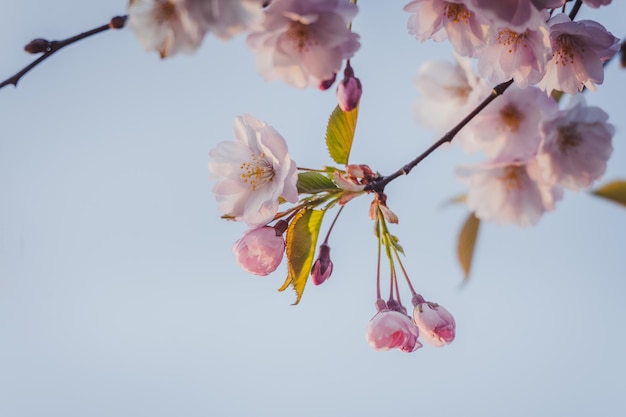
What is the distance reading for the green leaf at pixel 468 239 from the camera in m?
1.32

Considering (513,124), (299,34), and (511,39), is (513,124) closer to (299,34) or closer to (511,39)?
(511,39)

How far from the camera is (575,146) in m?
0.87

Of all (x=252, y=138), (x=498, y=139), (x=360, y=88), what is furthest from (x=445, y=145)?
(x=252, y=138)

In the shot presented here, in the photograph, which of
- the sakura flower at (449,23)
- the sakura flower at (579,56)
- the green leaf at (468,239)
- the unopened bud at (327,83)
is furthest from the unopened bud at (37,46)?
the green leaf at (468,239)

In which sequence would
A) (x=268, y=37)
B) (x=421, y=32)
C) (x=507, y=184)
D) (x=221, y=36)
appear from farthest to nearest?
1. (x=507, y=184)
2. (x=421, y=32)
3. (x=268, y=37)
4. (x=221, y=36)

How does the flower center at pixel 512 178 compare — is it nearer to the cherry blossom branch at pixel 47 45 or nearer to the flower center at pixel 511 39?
the flower center at pixel 511 39

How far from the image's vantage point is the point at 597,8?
0.77m

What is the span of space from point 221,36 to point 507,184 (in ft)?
1.79

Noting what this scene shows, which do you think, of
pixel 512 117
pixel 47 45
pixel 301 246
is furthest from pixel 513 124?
pixel 47 45

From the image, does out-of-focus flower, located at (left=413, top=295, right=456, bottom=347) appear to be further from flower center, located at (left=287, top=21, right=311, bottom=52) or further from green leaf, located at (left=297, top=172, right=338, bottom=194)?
flower center, located at (left=287, top=21, right=311, bottom=52)

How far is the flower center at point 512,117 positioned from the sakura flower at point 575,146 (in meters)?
0.06

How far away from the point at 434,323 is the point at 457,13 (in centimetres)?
44

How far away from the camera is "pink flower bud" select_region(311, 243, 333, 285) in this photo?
37.9 inches

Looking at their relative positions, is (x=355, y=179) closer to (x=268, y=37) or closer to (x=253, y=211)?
(x=253, y=211)
